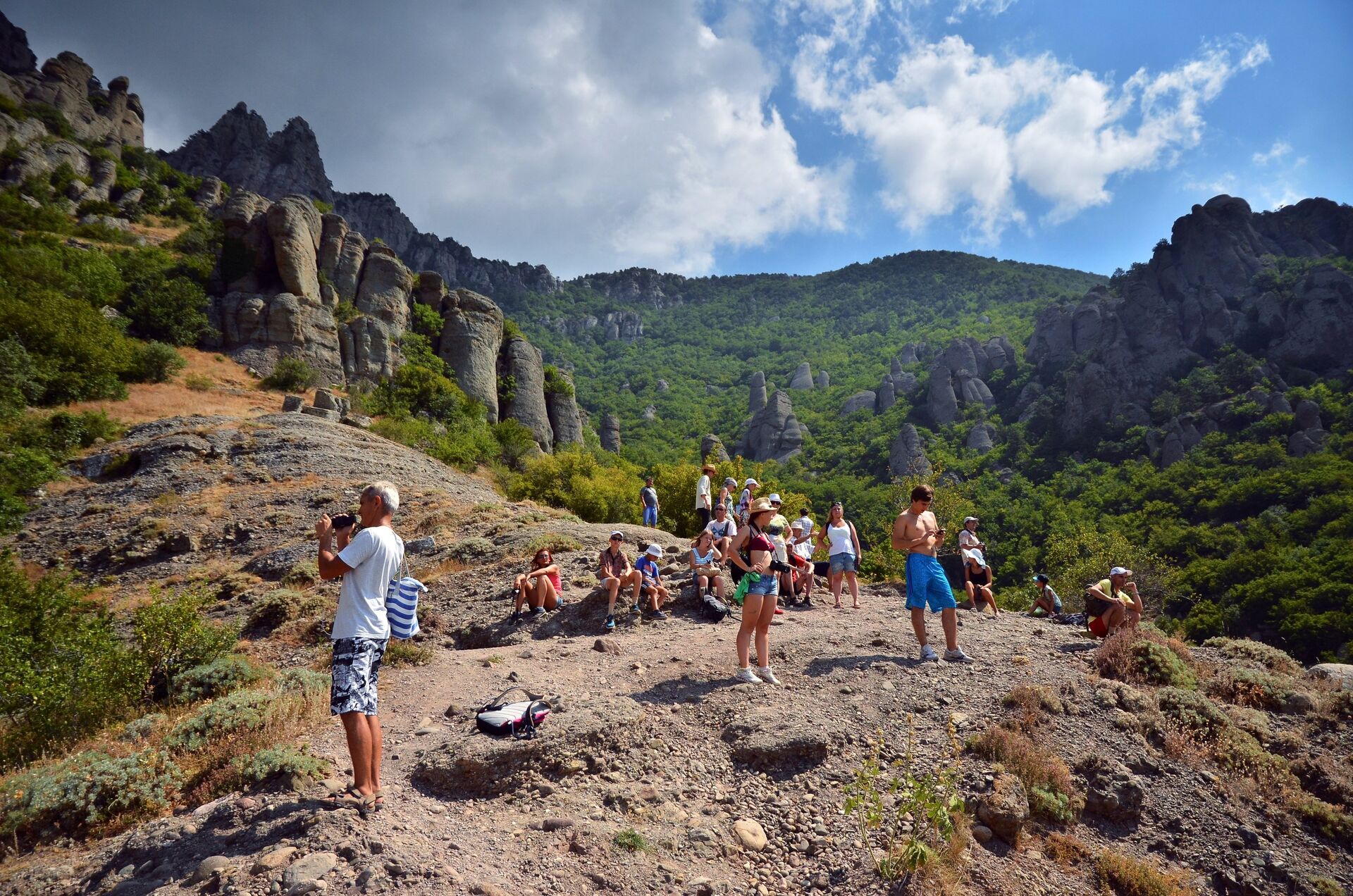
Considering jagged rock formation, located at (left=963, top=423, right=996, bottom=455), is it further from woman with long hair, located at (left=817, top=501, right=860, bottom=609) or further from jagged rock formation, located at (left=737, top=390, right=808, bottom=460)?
woman with long hair, located at (left=817, top=501, right=860, bottom=609)

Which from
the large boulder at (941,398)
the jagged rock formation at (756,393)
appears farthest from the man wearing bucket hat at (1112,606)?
the jagged rock formation at (756,393)

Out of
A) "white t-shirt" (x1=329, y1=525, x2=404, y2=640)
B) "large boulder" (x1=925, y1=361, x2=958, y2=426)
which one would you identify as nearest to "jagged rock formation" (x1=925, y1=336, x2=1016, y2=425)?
"large boulder" (x1=925, y1=361, x2=958, y2=426)

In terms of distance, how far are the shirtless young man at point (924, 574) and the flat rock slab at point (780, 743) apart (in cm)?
234

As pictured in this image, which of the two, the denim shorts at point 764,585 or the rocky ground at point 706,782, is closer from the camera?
the rocky ground at point 706,782

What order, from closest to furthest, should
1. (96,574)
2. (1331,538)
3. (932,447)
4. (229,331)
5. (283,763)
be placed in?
(283,763)
(96,574)
(229,331)
(1331,538)
(932,447)

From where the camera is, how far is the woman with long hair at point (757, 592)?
20.0 ft

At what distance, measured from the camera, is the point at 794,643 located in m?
7.45

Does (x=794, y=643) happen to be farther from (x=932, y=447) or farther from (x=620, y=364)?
(x=620, y=364)

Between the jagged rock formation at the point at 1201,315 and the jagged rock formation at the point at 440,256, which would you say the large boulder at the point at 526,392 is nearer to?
the jagged rock formation at the point at 1201,315

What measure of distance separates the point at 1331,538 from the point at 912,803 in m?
48.1

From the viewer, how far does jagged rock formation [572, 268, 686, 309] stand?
12475 centimetres

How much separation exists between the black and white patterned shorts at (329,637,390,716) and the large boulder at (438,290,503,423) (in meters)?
35.1

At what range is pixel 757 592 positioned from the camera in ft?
20.0

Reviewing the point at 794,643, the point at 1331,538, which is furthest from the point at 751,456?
the point at 794,643
